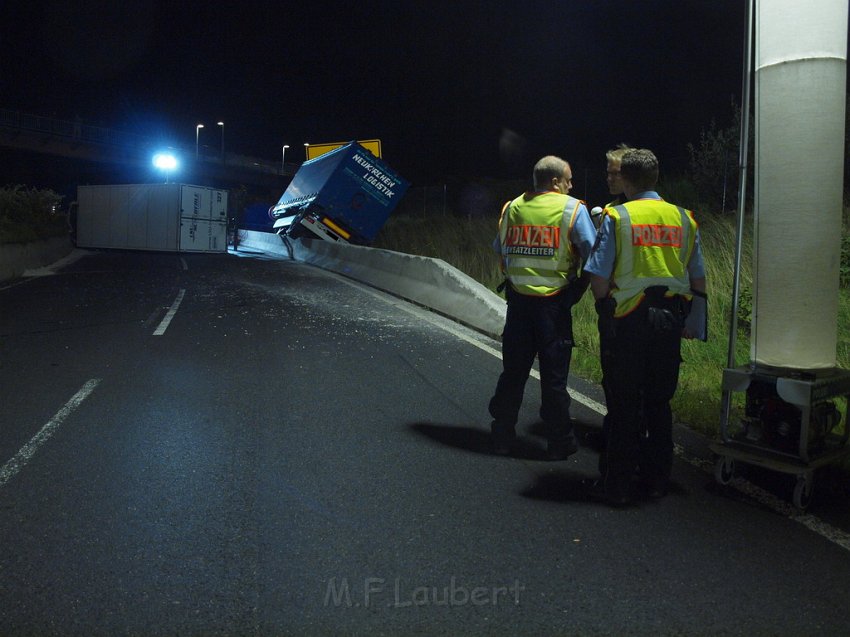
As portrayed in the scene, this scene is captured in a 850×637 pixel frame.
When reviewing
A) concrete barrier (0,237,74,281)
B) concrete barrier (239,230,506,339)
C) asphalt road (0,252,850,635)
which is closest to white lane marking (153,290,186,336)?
asphalt road (0,252,850,635)

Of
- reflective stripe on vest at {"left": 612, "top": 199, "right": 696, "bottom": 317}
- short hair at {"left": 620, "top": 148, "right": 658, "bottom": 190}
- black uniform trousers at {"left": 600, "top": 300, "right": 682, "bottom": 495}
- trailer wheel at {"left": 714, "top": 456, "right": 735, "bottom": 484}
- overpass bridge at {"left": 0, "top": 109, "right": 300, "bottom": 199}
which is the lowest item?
trailer wheel at {"left": 714, "top": 456, "right": 735, "bottom": 484}

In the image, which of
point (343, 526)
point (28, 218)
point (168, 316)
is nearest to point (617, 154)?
point (343, 526)

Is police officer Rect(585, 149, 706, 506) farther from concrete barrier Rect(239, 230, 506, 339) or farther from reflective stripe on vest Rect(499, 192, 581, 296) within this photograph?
concrete barrier Rect(239, 230, 506, 339)

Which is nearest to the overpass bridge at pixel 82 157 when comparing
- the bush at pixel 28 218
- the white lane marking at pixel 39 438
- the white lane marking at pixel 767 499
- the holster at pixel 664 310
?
the bush at pixel 28 218

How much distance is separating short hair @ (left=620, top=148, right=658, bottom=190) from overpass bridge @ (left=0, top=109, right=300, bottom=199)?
6383 cm

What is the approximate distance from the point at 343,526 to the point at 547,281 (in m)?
2.18

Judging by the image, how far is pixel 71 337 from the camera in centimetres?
1055

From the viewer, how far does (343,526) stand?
437cm

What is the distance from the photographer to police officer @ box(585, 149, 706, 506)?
4.79 m

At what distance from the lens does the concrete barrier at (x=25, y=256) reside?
749 inches

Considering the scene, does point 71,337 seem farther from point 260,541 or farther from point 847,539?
point 847,539

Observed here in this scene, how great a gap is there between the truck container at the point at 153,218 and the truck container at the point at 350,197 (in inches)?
280

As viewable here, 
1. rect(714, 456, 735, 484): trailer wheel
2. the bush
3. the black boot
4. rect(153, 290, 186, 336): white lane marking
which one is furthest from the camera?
the bush

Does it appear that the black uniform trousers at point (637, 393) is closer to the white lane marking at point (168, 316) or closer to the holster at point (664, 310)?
the holster at point (664, 310)
